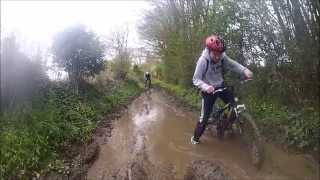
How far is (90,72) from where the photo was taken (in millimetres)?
18969

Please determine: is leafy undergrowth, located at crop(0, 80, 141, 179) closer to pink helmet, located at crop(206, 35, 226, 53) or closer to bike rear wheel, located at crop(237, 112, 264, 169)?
bike rear wheel, located at crop(237, 112, 264, 169)

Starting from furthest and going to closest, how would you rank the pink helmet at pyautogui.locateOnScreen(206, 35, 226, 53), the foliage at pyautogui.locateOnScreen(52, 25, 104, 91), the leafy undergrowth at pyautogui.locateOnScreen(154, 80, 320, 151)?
the foliage at pyautogui.locateOnScreen(52, 25, 104, 91), the leafy undergrowth at pyautogui.locateOnScreen(154, 80, 320, 151), the pink helmet at pyautogui.locateOnScreen(206, 35, 226, 53)

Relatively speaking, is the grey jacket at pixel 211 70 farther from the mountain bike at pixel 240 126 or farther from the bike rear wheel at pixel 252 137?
the bike rear wheel at pixel 252 137

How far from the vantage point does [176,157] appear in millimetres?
6574

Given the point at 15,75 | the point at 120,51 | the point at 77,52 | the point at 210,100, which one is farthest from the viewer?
the point at 120,51

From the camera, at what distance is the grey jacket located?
621cm

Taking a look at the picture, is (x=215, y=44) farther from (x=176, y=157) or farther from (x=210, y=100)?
(x=176, y=157)

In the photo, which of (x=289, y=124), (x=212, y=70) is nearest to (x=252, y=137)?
(x=212, y=70)

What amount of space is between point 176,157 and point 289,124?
8.38ft

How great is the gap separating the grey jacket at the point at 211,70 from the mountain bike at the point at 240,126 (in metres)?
0.25

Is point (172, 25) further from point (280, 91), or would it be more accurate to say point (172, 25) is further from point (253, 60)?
point (280, 91)

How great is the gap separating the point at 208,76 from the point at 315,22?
7.42ft

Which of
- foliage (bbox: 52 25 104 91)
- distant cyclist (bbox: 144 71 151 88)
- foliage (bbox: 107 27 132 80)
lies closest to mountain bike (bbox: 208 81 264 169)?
foliage (bbox: 52 25 104 91)

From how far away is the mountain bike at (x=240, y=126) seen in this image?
588 centimetres
